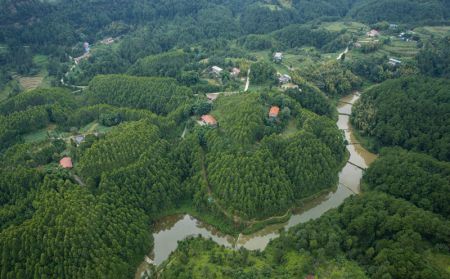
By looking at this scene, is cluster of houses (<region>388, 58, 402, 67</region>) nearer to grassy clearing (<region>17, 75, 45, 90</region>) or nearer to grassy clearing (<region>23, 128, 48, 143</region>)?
grassy clearing (<region>23, 128, 48, 143</region>)

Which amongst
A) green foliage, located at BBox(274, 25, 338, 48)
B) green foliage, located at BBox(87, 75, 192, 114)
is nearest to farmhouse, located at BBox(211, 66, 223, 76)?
green foliage, located at BBox(87, 75, 192, 114)

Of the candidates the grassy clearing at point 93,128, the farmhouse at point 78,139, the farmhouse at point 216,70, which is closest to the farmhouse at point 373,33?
the farmhouse at point 216,70

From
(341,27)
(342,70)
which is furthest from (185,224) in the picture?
(341,27)

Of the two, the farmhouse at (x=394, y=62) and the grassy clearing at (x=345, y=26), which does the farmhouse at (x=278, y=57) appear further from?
the farmhouse at (x=394, y=62)

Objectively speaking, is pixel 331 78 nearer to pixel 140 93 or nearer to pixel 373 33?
pixel 373 33

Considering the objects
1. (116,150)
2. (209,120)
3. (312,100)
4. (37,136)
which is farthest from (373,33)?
(37,136)

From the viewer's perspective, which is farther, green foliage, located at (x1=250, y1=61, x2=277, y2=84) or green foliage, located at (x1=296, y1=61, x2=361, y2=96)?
green foliage, located at (x1=296, y1=61, x2=361, y2=96)
